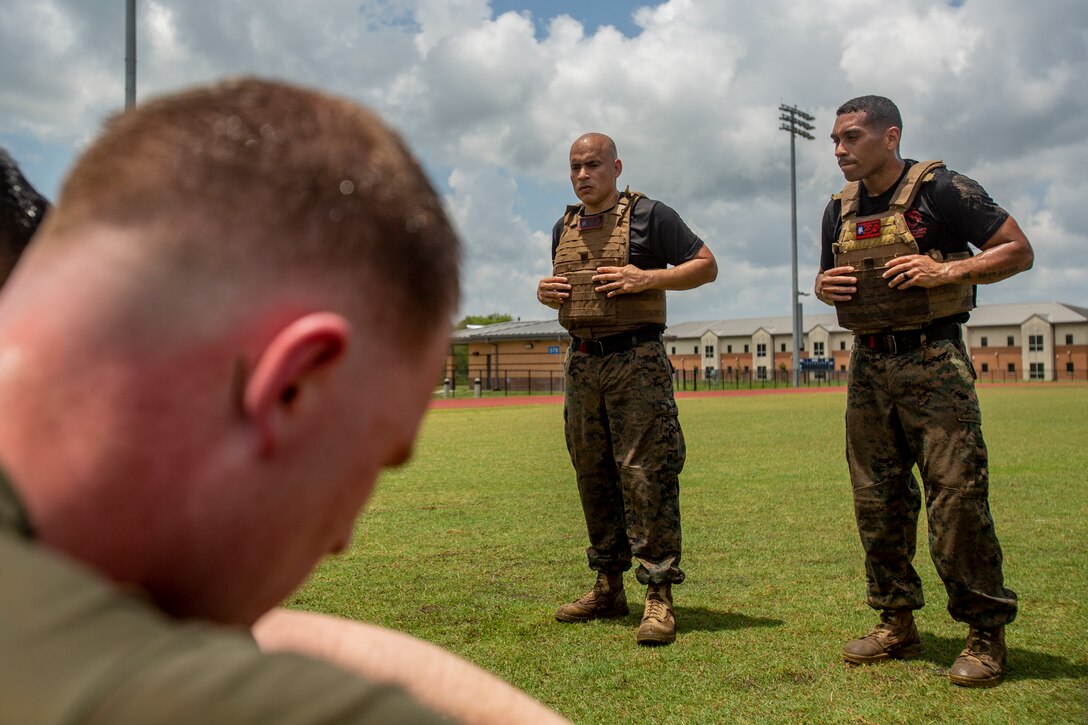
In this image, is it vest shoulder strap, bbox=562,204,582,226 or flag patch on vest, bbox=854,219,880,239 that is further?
vest shoulder strap, bbox=562,204,582,226

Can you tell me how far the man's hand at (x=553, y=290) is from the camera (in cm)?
520

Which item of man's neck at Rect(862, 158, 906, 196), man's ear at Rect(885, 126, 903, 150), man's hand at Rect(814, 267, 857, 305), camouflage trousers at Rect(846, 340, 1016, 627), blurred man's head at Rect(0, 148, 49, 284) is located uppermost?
man's ear at Rect(885, 126, 903, 150)

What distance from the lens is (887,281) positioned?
4336 millimetres

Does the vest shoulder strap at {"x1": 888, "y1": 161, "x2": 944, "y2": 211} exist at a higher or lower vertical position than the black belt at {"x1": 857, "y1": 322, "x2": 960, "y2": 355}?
higher

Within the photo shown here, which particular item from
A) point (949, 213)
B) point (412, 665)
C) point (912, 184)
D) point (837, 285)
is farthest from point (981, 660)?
point (412, 665)

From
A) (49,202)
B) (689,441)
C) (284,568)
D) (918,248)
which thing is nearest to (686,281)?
(918,248)

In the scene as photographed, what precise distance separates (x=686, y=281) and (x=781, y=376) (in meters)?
80.8

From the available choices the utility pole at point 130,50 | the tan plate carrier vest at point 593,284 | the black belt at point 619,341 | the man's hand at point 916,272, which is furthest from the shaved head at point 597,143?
the utility pole at point 130,50

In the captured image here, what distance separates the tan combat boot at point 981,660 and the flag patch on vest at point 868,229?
1.87 m

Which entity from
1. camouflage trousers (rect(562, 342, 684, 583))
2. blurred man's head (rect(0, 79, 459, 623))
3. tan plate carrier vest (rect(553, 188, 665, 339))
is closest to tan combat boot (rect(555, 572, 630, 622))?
camouflage trousers (rect(562, 342, 684, 583))

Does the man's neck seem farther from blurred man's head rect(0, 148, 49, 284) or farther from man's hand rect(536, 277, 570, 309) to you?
blurred man's head rect(0, 148, 49, 284)

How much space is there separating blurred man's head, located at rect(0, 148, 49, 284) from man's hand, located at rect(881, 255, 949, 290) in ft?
11.8

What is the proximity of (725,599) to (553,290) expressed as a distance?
6.53ft

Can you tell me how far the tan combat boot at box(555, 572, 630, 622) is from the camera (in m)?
4.71
